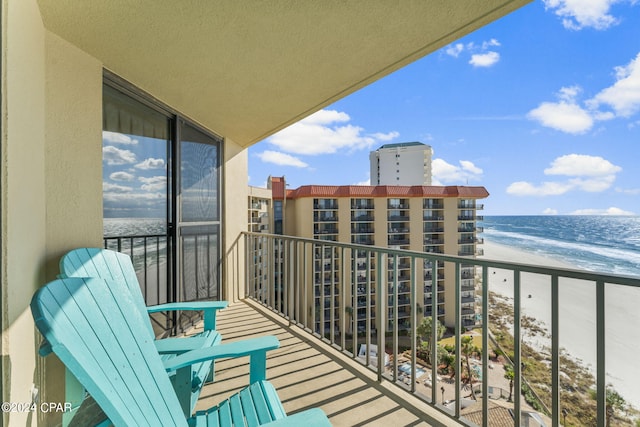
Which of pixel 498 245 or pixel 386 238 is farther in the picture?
pixel 498 245

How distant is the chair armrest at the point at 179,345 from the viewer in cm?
146

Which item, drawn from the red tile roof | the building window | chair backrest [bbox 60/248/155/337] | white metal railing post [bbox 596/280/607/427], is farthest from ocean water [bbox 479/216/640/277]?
chair backrest [bbox 60/248/155/337]

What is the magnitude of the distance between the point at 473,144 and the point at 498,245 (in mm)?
26654

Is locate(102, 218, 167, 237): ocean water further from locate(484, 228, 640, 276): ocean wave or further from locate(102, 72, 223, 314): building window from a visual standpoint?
locate(484, 228, 640, 276): ocean wave

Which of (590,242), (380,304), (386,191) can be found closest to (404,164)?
(590,242)

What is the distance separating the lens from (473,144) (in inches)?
1957

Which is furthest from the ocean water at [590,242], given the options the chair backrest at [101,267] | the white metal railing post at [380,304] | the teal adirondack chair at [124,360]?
the chair backrest at [101,267]

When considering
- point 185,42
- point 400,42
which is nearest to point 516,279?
point 400,42

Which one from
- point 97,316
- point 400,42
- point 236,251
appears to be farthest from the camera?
point 236,251

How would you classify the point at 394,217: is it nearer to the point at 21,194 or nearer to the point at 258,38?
the point at 258,38

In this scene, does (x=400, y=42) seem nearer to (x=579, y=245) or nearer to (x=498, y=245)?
(x=579, y=245)

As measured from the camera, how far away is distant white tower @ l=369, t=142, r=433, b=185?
159ft

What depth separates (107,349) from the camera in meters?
0.88

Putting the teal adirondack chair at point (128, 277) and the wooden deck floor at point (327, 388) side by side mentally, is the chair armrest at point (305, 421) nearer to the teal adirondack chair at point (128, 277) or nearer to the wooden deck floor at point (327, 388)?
the teal adirondack chair at point (128, 277)
